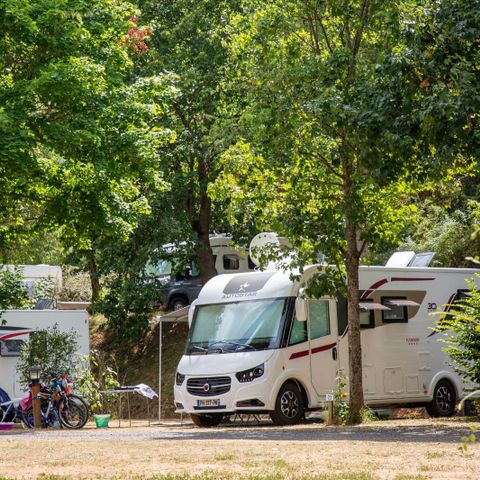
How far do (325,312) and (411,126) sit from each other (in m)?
8.55

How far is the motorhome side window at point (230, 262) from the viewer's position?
35562mm

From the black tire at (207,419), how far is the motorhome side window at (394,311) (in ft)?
12.2

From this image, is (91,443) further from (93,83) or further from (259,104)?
(93,83)

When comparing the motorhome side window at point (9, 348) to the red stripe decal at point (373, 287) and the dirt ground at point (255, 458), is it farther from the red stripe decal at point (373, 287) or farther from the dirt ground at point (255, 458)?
the dirt ground at point (255, 458)

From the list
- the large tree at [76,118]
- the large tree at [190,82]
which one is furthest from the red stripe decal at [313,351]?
the large tree at [190,82]

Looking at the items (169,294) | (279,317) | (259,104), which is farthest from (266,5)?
(169,294)

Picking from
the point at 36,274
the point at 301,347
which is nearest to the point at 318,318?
the point at 301,347

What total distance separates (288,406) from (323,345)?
140cm

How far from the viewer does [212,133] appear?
2291 centimetres

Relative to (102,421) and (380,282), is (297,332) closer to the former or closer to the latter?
(380,282)

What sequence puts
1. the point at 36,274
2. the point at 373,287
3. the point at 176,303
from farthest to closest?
the point at 176,303, the point at 36,274, the point at 373,287

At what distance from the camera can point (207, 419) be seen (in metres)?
21.0

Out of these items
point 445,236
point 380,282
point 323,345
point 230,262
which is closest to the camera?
point 323,345

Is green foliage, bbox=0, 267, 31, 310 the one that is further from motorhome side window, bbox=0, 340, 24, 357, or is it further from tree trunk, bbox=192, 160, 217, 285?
tree trunk, bbox=192, 160, 217, 285
